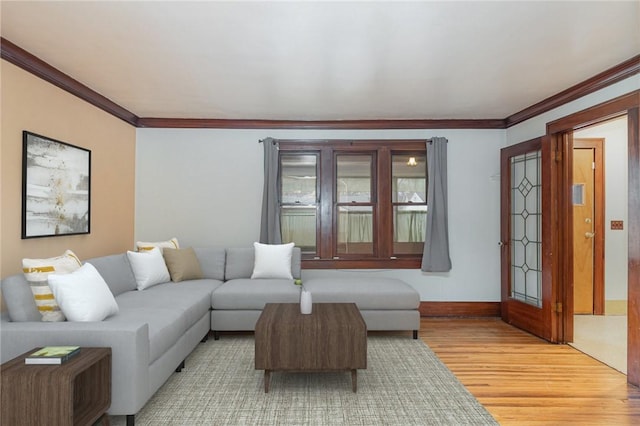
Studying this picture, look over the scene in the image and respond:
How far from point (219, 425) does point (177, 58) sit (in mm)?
2676

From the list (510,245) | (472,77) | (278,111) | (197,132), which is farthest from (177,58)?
(510,245)

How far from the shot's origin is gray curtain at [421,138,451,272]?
494 centimetres

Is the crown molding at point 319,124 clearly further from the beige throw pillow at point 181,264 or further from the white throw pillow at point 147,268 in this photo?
the white throw pillow at point 147,268

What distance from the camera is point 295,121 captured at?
5004mm

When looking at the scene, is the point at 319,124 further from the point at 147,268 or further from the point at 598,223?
the point at 598,223

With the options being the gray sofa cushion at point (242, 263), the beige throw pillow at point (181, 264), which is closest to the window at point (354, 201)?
the gray sofa cushion at point (242, 263)

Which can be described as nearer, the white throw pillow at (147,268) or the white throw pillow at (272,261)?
the white throw pillow at (147,268)

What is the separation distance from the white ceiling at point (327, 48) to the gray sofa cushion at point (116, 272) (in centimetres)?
168

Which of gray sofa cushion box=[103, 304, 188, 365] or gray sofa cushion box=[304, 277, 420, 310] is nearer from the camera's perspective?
gray sofa cushion box=[103, 304, 188, 365]

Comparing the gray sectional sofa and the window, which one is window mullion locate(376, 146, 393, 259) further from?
the gray sectional sofa

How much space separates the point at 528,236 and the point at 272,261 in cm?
303

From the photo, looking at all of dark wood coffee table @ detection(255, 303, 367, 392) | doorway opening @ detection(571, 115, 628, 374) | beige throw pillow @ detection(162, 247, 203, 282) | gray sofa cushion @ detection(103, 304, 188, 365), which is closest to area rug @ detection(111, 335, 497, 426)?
dark wood coffee table @ detection(255, 303, 367, 392)

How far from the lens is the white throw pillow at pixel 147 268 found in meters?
3.89

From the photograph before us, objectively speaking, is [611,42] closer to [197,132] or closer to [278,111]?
[278,111]
